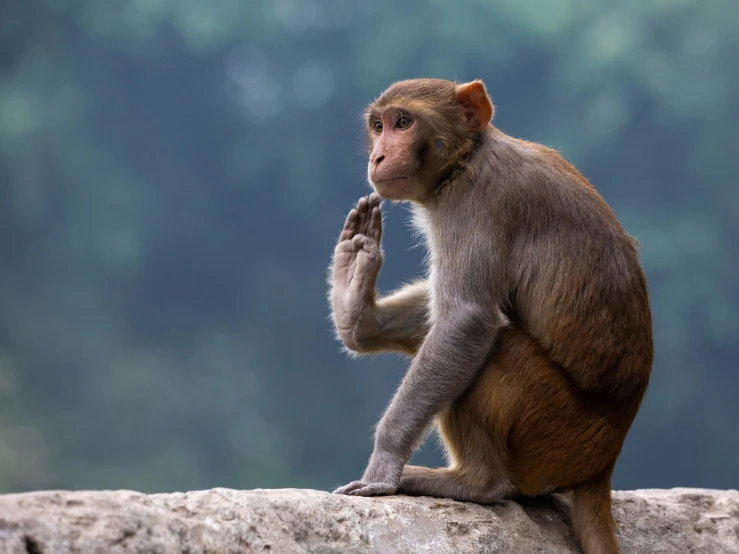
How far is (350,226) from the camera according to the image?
7.11 meters

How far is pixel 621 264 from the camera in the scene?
6055mm

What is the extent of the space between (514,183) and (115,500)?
3259mm

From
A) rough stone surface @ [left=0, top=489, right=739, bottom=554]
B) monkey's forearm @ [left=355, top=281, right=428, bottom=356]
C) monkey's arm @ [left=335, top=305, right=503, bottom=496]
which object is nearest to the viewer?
rough stone surface @ [left=0, top=489, right=739, bottom=554]

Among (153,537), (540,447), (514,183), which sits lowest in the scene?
(153,537)

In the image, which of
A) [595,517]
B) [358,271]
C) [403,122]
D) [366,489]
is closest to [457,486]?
[366,489]

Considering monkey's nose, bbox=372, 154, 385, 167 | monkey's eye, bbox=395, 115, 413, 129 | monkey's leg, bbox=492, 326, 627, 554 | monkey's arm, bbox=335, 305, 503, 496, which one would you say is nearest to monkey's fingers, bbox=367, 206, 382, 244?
monkey's nose, bbox=372, 154, 385, 167

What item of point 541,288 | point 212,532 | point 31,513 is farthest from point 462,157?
point 31,513

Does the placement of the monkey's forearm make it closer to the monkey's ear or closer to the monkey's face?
the monkey's face

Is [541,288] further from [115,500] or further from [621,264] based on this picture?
[115,500]

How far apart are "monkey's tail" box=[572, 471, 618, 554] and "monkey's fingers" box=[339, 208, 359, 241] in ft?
8.25

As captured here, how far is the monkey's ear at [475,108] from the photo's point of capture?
250 inches

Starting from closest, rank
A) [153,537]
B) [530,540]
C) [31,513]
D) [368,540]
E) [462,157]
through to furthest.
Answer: [31,513] < [153,537] < [368,540] < [530,540] < [462,157]

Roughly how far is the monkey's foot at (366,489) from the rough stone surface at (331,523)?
5.3 inches

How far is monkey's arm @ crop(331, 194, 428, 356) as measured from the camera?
7.04 metres
